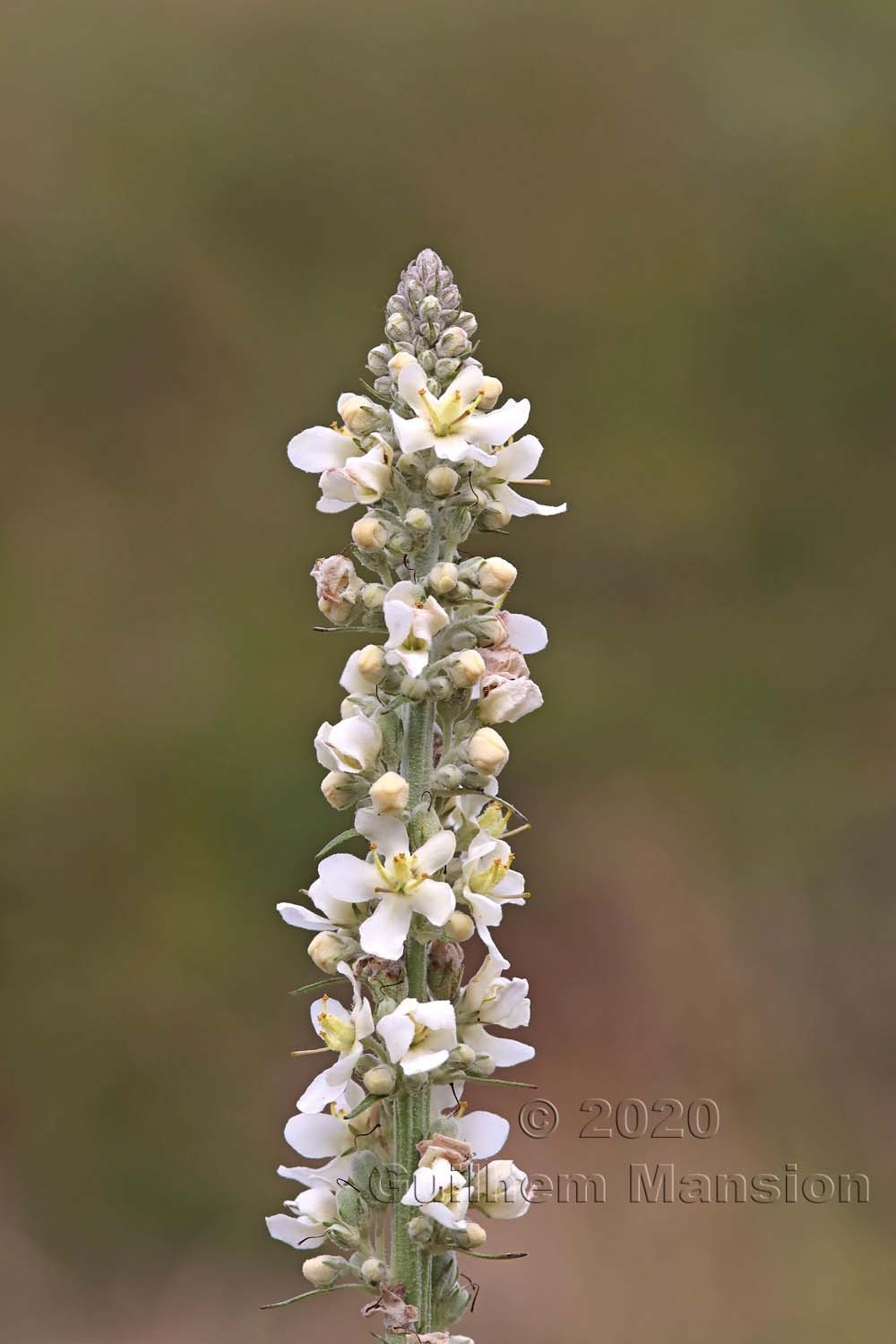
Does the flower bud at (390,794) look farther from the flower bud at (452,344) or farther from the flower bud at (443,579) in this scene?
the flower bud at (452,344)

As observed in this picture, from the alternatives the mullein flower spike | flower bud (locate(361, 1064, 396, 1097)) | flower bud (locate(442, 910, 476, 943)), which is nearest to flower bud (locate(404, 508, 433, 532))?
Answer: the mullein flower spike

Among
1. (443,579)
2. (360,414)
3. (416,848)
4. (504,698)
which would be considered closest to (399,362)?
(360,414)

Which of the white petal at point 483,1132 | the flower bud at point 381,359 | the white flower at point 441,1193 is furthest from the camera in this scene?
the flower bud at point 381,359

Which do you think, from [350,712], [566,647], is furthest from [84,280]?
[350,712]

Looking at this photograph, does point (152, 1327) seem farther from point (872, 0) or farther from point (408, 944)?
point (872, 0)

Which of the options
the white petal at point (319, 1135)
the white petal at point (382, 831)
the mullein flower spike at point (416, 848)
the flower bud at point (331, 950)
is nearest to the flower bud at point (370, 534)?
the mullein flower spike at point (416, 848)

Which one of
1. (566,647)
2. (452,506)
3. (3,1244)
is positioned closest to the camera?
(452,506)
